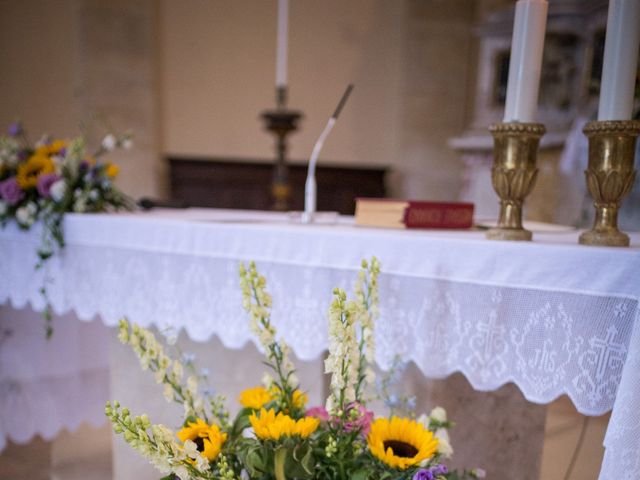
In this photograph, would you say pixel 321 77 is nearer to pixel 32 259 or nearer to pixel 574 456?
pixel 32 259

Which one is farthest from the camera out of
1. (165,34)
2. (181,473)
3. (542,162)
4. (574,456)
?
(165,34)

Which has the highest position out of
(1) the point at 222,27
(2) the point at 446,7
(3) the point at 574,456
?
(2) the point at 446,7

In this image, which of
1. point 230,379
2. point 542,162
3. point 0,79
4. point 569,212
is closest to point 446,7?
point 542,162

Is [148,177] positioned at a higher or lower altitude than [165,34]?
lower

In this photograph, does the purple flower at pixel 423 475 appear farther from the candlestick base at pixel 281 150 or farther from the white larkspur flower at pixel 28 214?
the candlestick base at pixel 281 150

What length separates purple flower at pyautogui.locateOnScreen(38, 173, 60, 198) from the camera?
141 cm

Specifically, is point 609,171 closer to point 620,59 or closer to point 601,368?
point 620,59

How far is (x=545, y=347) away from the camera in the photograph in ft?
2.76

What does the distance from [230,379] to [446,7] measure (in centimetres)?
388

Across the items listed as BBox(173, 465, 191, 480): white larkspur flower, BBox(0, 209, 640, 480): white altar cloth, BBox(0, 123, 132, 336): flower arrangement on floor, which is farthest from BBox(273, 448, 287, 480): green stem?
BBox(0, 123, 132, 336): flower arrangement on floor

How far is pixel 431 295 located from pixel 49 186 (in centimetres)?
112

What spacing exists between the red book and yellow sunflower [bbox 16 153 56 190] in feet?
3.15

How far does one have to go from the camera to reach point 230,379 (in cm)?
158

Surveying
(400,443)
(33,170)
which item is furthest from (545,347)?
(33,170)
